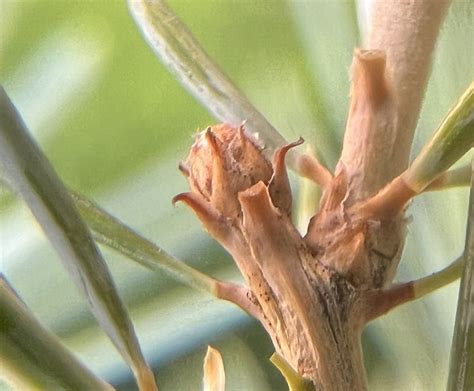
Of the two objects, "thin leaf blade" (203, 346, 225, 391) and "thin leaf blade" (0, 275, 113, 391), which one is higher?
"thin leaf blade" (0, 275, 113, 391)

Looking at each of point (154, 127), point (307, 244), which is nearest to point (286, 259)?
point (307, 244)

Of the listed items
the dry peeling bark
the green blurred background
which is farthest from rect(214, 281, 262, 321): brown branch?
the green blurred background

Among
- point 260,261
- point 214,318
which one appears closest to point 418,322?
point 214,318

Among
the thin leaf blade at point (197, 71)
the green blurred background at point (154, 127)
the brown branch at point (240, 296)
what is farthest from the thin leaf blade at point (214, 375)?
the green blurred background at point (154, 127)

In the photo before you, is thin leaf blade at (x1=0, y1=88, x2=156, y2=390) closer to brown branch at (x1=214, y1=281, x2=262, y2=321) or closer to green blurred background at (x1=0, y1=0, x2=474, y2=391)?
brown branch at (x1=214, y1=281, x2=262, y2=321)

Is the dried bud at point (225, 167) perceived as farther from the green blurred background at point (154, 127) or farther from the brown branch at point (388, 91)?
the green blurred background at point (154, 127)

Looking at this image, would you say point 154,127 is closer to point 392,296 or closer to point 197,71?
point 197,71

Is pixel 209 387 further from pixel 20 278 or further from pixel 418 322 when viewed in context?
pixel 20 278
